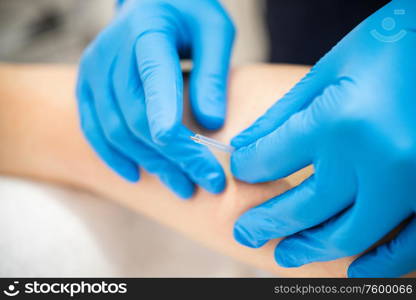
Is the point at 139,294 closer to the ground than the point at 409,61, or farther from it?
closer to the ground

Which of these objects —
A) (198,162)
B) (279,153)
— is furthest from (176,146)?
(279,153)

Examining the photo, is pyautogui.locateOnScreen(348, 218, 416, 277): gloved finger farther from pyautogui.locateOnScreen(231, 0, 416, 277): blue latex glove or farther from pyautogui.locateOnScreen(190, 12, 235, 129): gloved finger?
pyautogui.locateOnScreen(190, 12, 235, 129): gloved finger

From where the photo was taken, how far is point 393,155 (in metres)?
0.60

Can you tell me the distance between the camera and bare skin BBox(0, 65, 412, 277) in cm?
84

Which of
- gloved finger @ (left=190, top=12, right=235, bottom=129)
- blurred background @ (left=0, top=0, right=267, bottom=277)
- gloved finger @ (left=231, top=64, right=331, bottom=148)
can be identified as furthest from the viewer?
blurred background @ (left=0, top=0, right=267, bottom=277)

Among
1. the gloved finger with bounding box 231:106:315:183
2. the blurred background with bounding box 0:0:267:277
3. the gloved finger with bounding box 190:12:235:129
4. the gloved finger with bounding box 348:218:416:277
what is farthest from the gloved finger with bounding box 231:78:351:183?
the blurred background with bounding box 0:0:267:277

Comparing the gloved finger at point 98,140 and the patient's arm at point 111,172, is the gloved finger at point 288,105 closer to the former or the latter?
the patient's arm at point 111,172

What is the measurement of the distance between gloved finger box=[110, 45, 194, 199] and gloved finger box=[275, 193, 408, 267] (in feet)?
0.86

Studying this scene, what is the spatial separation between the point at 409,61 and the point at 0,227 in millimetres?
999

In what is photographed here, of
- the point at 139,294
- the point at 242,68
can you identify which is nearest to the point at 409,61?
the point at 242,68

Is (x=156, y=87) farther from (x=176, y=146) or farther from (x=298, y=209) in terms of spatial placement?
(x=298, y=209)

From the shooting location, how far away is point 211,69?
876 millimetres

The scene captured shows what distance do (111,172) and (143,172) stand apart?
0.34ft

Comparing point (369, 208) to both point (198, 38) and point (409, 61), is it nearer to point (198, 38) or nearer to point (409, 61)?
point (409, 61)
